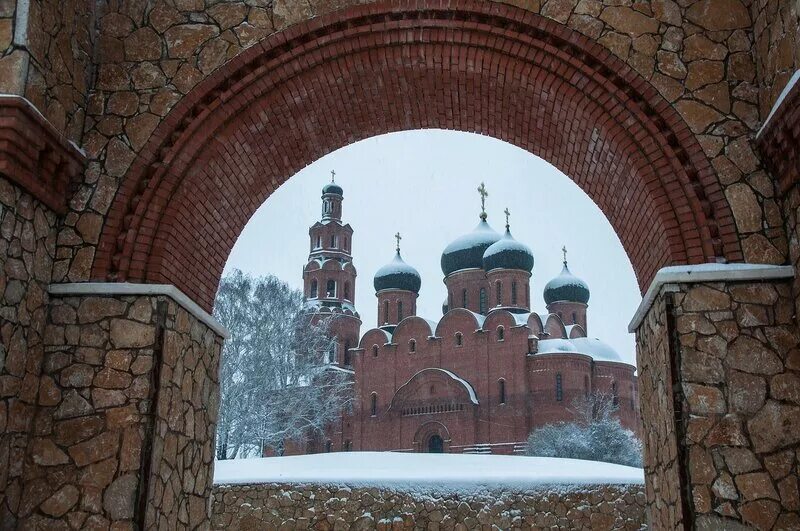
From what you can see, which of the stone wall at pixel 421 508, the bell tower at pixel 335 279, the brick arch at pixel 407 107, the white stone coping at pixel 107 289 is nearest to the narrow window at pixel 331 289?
the bell tower at pixel 335 279

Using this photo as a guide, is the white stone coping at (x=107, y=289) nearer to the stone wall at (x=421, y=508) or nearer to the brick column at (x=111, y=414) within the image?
the brick column at (x=111, y=414)

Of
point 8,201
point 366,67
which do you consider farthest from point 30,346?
point 366,67

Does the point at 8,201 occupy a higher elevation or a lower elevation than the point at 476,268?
lower

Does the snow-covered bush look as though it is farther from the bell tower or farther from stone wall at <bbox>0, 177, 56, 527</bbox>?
stone wall at <bbox>0, 177, 56, 527</bbox>

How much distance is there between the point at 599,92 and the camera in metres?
5.18

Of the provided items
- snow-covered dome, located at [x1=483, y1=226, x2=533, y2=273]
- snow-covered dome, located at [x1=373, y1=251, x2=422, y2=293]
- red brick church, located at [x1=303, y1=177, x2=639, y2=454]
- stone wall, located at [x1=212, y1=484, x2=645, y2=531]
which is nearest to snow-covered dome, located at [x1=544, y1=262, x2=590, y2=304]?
red brick church, located at [x1=303, y1=177, x2=639, y2=454]

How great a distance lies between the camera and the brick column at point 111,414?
4.64 m

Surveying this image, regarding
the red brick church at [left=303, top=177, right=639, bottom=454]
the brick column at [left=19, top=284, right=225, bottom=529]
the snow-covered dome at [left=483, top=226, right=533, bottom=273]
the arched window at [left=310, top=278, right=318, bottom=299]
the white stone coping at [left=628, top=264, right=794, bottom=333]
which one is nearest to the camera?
the white stone coping at [left=628, top=264, right=794, bottom=333]

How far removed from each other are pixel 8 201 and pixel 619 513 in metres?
10.1

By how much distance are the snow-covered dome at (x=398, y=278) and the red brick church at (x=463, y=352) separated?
62 mm

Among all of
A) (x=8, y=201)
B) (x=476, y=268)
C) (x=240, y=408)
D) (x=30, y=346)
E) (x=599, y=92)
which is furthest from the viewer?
(x=476, y=268)

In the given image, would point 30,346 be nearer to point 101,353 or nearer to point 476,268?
point 101,353

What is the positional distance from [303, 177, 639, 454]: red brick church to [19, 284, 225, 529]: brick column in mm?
29794

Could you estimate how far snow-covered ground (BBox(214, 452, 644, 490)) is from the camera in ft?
40.1
